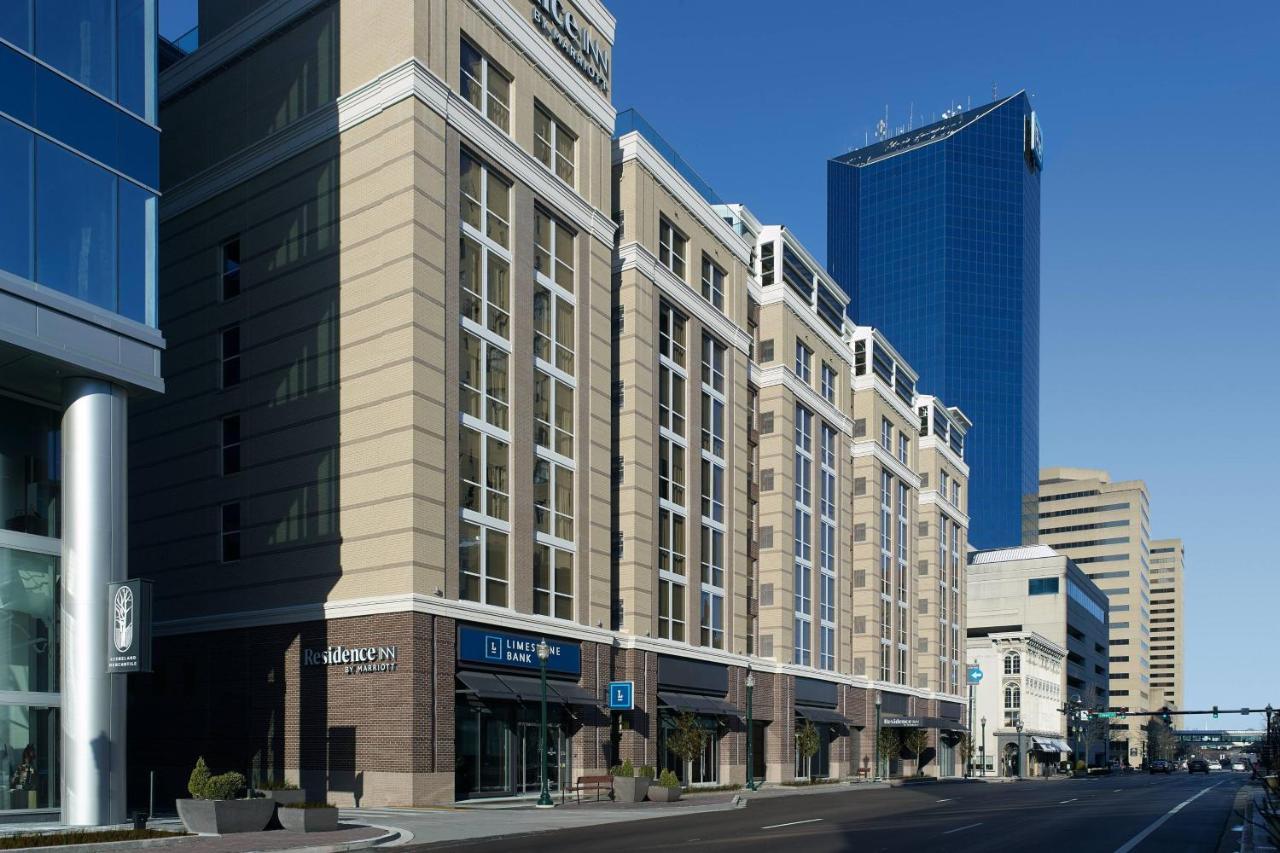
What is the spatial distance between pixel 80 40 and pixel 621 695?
2958 centimetres

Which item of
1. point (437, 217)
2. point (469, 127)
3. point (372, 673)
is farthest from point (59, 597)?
point (469, 127)

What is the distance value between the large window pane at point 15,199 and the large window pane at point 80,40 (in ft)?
7.36

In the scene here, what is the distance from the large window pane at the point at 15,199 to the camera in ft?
93.0

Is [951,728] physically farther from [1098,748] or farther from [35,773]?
[1098,748]

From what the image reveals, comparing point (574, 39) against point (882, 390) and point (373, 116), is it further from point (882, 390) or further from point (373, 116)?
point (882, 390)

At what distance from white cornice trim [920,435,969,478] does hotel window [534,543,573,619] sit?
60.7 m

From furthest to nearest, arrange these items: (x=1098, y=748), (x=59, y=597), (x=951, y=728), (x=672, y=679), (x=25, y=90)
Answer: (x=1098, y=748), (x=951, y=728), (x=672, y=679), (x=59, y=597), (x=25, y=90)

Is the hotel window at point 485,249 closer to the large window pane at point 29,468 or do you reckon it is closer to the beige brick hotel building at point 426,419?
the beige brick hotel building at point 426,419

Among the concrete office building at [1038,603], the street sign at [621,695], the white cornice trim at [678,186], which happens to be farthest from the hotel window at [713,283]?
the concrete office building at [1038,603]

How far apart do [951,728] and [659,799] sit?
6036 centimetres

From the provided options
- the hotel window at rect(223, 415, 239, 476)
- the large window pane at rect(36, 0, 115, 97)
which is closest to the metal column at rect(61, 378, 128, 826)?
the large window pane at rect(36, 0, 115, 97)

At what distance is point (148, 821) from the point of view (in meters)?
31.8

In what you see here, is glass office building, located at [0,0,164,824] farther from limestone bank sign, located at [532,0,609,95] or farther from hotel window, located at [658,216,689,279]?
hotel window, located at [658,216,689,279]

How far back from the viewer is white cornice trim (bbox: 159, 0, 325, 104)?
46406 mm
